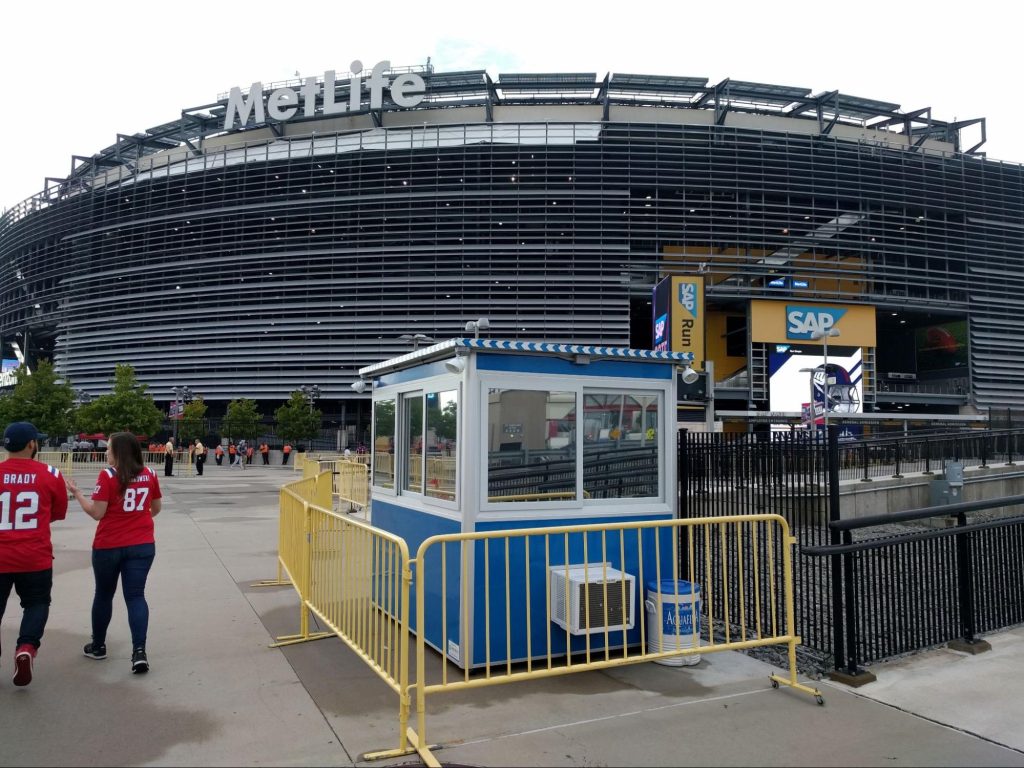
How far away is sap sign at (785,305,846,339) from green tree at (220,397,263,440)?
37751mm

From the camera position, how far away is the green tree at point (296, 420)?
1790 inches

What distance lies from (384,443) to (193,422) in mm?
45859

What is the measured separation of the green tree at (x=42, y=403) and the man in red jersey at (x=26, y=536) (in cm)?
4298

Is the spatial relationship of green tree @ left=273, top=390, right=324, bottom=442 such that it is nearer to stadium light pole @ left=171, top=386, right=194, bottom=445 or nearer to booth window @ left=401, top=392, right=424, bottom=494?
stadium light pole @ left=171, top=386, right=194, bottom=445

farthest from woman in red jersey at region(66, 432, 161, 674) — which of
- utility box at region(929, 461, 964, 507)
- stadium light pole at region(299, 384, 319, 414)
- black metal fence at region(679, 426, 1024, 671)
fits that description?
stadium light pole at region(299, 384, 319, 414)

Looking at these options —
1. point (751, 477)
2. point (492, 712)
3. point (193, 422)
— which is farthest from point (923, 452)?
point (193, 422)

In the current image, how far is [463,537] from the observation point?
4.29m

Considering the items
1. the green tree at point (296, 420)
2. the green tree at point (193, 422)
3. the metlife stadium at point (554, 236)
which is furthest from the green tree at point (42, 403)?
the green tree at point (296, 420)

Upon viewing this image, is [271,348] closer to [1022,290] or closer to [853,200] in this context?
[853,200]

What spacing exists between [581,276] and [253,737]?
1671 inches

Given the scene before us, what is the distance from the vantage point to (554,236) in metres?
45.2

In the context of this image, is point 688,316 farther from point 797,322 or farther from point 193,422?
point 193,422

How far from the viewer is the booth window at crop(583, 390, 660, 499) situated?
581cm

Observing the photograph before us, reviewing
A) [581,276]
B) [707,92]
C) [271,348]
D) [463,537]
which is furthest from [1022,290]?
[463,537]
